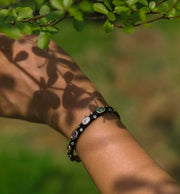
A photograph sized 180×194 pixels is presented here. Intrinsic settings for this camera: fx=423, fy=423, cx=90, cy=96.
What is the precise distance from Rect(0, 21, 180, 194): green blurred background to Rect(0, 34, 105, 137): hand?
1580 millimetres

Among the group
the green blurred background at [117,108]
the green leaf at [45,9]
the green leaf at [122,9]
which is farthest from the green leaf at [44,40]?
the green blurred background at [117,108]

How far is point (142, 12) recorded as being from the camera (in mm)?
1036

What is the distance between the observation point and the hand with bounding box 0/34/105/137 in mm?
1445

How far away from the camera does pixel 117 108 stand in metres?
3.96

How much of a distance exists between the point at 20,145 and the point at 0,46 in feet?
7.12

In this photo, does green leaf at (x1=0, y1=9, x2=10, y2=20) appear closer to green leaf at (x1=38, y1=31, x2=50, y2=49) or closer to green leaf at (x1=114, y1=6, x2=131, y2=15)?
green leaf at (x1=38, y1=31, x2=50, y2=49)

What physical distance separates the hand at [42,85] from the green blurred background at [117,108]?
5.18 ft

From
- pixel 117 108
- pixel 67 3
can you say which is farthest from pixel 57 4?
pixel 117 108

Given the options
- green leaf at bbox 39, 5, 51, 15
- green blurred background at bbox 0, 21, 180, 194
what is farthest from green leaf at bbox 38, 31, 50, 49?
green blurred background at bbox 0, 21, 180, 194

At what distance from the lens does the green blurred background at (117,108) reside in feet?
10.4

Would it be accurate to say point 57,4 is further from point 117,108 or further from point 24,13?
point 117,108

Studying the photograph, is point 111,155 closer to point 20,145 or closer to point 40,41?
point 40,41

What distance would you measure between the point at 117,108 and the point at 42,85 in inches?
98.0

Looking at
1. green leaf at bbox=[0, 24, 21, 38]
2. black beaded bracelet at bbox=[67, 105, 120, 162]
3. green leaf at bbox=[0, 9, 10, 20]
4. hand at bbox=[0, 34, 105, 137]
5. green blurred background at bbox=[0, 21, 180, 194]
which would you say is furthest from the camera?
green blurred background at bbox=[0, 21, 180, 194]
